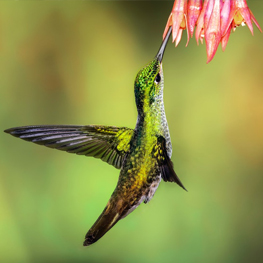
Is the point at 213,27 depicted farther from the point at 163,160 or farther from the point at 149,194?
the point at 149,194

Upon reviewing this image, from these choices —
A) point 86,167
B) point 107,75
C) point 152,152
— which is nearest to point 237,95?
point 107,75

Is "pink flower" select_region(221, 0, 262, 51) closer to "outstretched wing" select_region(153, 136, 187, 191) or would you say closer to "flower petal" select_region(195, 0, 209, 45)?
"flower petal" select_region(195, 0, 209, 45)

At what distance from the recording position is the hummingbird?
998 mm

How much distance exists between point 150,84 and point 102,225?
0.34 metres

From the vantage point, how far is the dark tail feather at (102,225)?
995mm

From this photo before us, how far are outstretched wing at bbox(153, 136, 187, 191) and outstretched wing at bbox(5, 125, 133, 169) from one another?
4.7 inches

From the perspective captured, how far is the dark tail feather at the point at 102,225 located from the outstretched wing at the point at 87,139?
15 cm

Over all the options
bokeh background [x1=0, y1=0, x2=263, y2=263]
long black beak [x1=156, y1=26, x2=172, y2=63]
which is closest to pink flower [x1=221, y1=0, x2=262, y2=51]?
long black beak [x1=156, y1=26, x2=172, y2=63]

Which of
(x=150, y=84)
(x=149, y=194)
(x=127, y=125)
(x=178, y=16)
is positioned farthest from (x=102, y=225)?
(x=127, y=125)

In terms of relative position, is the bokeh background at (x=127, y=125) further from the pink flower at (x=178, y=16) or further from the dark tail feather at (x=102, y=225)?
the pink flower at (x=178, y=16)

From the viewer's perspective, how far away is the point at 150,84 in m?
0.99

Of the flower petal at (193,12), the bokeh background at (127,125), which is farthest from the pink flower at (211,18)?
the bokeh background at (127,125)

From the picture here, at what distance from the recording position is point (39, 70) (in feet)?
6.68

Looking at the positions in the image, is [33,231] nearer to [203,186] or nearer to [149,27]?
[203,186]
